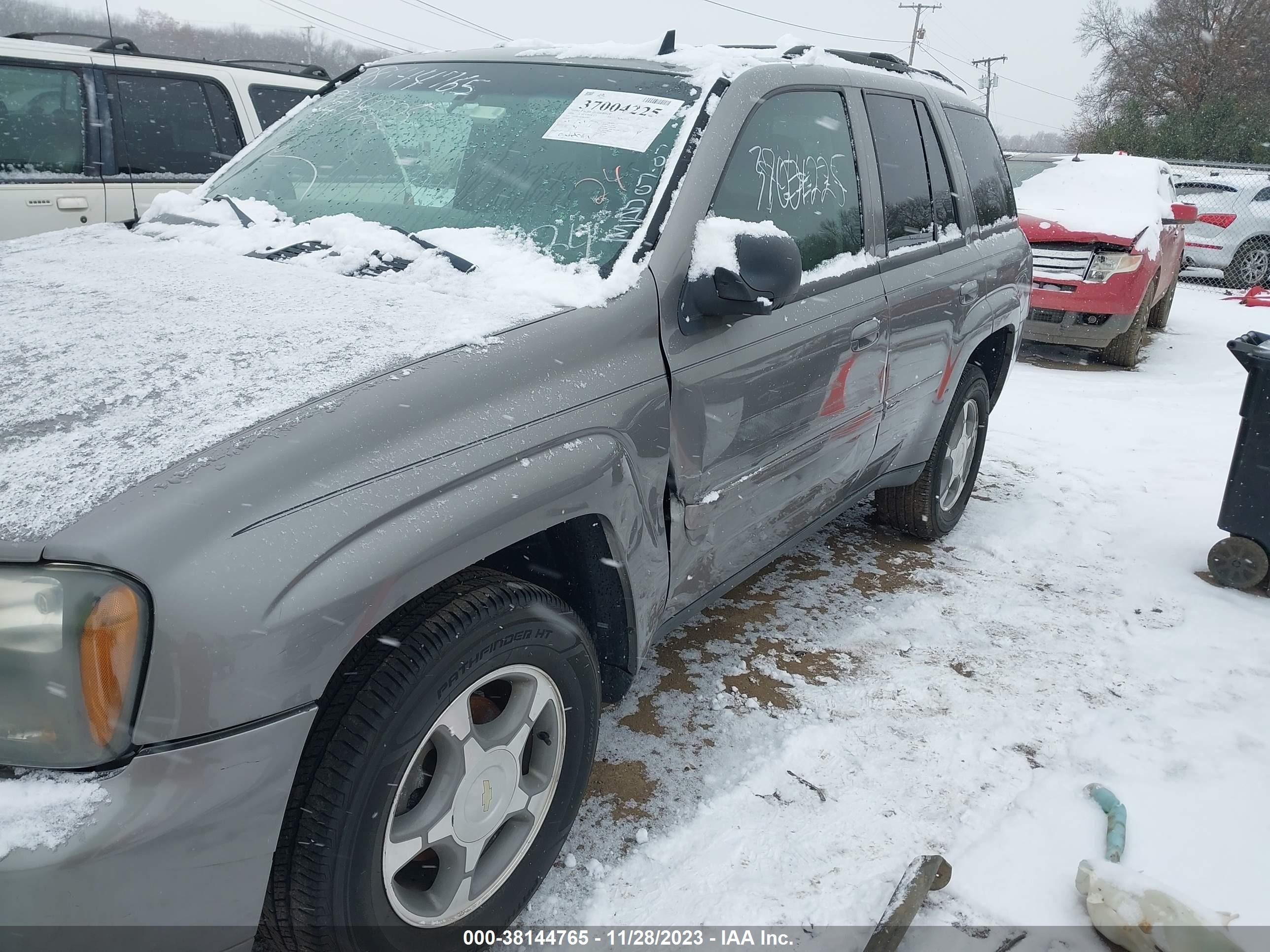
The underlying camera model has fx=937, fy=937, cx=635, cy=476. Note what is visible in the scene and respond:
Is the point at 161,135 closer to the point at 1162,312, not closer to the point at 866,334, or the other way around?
the point at 866,334

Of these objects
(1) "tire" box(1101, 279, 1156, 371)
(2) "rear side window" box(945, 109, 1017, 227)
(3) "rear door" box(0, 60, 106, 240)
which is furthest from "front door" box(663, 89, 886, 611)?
(1) "tire" box(1101, 279, 1156, 371)

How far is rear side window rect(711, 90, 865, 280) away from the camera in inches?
97.6

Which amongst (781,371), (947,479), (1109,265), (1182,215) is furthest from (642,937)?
(1182,215)

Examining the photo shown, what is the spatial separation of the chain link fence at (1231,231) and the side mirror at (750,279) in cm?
1335

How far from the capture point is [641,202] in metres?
2.23

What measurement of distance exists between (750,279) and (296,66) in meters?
Result: 6.62

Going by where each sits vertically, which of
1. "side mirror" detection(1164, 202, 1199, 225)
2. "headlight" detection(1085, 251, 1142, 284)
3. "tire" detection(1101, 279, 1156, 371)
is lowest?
"tire" detection(1101, 279, 1156, 371)

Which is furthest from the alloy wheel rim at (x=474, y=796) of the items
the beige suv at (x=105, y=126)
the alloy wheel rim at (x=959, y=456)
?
the beige suv at (x=105, y=126)

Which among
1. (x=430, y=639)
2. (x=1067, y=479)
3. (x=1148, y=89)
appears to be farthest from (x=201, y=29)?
(x=1148, y=89)

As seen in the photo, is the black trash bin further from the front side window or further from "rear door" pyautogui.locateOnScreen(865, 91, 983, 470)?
the front side window

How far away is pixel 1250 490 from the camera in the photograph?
155 inches

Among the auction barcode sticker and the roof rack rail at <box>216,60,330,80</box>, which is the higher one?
the roof rack rail at <box>216,60,330,80</box>

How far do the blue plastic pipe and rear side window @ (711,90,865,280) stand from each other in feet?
5.27

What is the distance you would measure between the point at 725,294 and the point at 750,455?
0.50 metres
